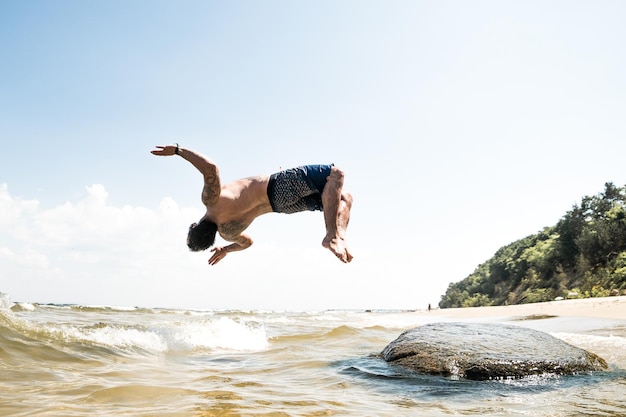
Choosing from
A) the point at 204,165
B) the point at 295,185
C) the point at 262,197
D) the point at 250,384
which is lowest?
the point at 250,384

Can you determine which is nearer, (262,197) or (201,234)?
(262,197)

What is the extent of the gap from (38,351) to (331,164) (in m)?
5.18

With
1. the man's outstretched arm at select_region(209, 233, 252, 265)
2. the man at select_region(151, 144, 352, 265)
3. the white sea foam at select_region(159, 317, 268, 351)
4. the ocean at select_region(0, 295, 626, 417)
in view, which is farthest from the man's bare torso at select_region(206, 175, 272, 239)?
the white sea foam at select_region(159, 317, 268, 351)

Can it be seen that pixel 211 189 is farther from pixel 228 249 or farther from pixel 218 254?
pixel 218 254

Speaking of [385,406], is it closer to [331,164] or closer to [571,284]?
[331,164]

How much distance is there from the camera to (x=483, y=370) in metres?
5.43

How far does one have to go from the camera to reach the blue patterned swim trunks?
6.08 meters

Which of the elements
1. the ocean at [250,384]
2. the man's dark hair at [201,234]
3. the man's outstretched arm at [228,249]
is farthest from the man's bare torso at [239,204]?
the ocean at [250,384]

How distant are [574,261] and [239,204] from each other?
40.5 m

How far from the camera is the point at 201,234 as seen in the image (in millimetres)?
6508

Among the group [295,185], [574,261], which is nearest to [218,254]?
[295,185]

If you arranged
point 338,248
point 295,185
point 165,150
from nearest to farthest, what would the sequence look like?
point 338,248 → point 165,150 → point 295,185

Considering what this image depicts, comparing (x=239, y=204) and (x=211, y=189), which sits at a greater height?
(x=211, y=189)

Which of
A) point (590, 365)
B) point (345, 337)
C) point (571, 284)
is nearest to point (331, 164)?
point (590, 365)
